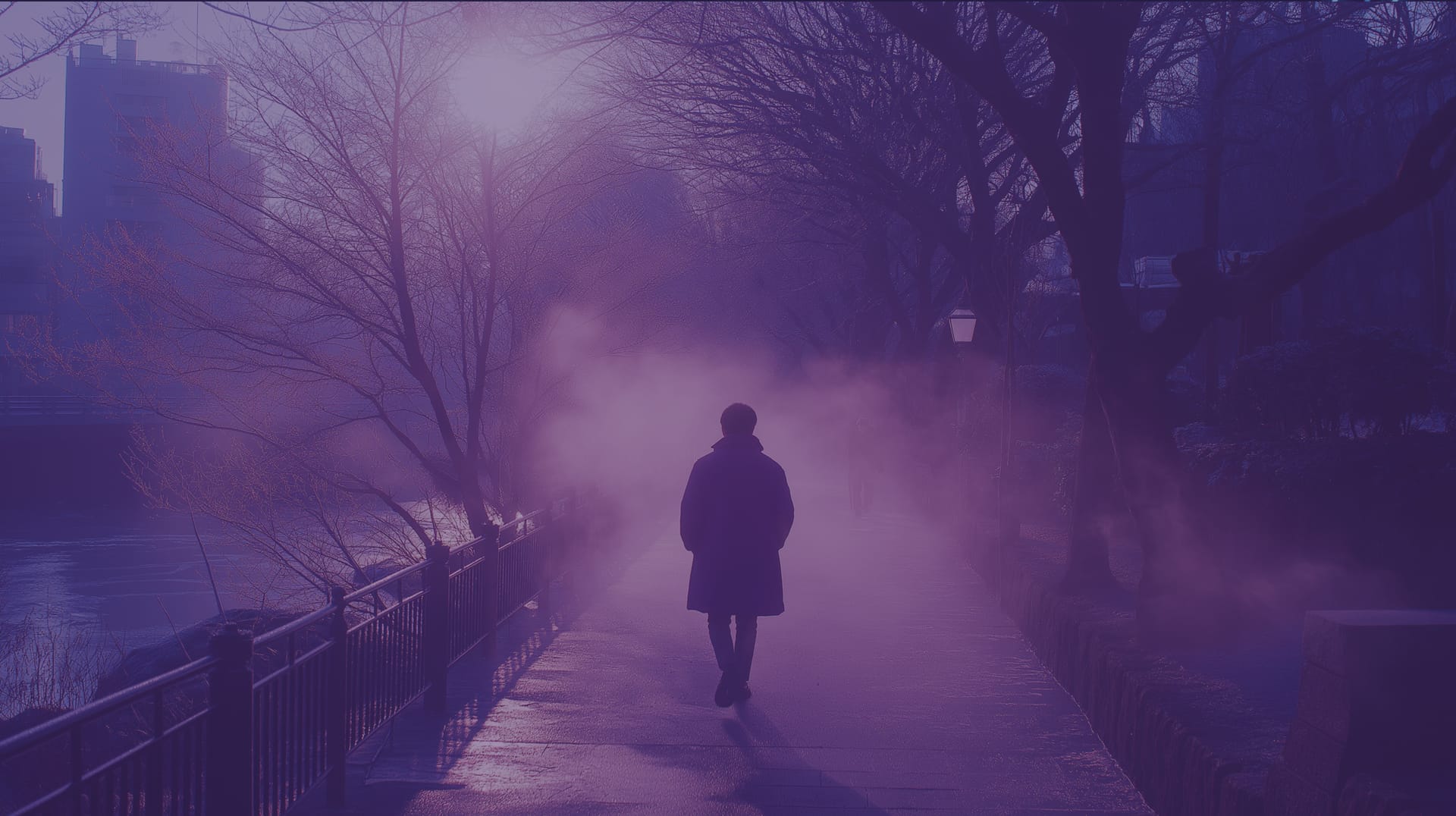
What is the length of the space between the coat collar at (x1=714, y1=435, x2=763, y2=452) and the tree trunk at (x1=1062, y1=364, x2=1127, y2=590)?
10.7ft

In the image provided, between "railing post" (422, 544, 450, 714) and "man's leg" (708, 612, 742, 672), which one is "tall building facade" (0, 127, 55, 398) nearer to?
"railing post" (422, 544, 450, 714)

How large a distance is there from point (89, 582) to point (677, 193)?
54.2 feet

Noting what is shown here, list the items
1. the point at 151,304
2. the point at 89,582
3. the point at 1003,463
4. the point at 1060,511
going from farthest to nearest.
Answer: the point at 89,582, the point at 1060,511, the point at 1003,463, the point at 151,304

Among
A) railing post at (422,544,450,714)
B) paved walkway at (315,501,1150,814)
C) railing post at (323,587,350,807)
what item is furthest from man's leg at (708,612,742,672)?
railing post at (323,587,350,807)

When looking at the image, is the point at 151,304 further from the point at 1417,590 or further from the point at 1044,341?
the point at 1044,341

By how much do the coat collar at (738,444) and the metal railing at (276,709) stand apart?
1810mm

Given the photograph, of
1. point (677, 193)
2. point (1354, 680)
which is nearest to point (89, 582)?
point (677, 193)

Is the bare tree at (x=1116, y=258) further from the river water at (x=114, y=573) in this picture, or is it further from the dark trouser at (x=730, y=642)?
the river water at (x=114, y=573)

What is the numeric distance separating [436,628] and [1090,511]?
5194 millimetres

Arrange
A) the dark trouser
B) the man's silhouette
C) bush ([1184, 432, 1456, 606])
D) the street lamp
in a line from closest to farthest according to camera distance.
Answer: the man's silhouette, the dark trouser, bush ([1184, 432, 1456, 606]), the street lamp

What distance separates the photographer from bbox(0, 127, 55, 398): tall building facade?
2100 inches

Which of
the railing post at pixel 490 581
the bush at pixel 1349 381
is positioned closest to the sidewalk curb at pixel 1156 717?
the bush at pixel 1349 381

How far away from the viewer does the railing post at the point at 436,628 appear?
7.62 metres

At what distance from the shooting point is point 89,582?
1142 inches
